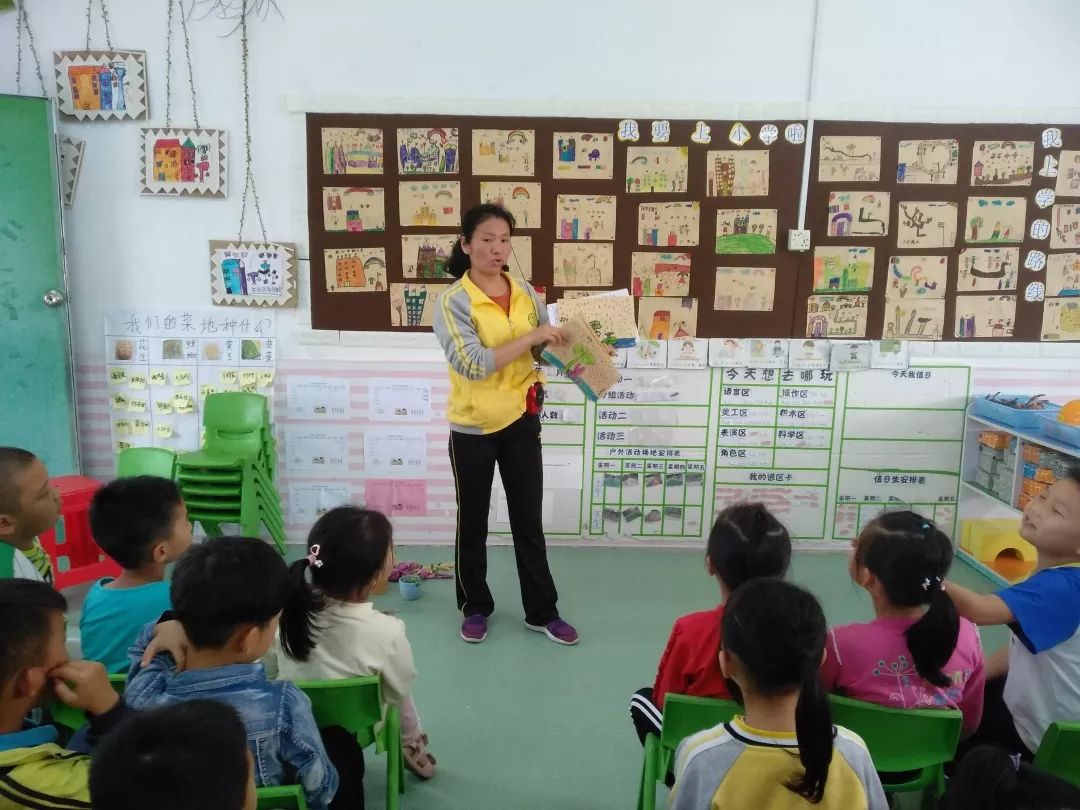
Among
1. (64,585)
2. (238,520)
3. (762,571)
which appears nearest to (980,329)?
(762,571)

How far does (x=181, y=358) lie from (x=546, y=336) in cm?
200

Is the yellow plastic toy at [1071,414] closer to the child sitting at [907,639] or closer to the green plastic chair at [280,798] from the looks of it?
the child sitting at [907,639]

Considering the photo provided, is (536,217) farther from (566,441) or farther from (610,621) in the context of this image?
(610,621)

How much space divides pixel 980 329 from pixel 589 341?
7.05 feet

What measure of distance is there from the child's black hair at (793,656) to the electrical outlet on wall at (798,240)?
2.60 metres

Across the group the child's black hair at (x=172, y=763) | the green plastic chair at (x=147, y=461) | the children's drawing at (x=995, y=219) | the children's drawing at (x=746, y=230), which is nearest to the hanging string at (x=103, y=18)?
the green plastic chair at (x=147, y=461)

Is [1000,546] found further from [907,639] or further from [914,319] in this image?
[907,639]

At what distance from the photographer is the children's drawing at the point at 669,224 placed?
349 cm

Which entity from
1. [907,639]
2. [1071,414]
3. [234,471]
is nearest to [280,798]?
[907,639]

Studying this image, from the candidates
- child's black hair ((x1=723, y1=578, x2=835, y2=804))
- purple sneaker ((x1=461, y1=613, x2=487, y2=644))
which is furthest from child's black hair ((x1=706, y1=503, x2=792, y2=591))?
purple sneaker ((x1=461, y1=613, x2=487, y2=644))

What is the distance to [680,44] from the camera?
338cm

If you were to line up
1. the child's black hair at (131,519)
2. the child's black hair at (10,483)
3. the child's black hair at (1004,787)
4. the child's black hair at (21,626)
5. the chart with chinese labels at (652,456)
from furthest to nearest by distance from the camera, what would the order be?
the chart with chinese labels at (652,456) < the child's black hair at (10,483) < the child's black hair at (131,519) < the child's black hair at (21,626) < the child's black hair at (1004,787)

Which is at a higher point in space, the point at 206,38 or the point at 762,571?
the point at 206,38

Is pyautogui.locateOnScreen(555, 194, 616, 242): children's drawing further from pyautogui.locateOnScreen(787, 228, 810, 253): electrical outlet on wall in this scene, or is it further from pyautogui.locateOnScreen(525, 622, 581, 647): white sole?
pyautogui.locateOnScreen(525, 622, 581, 647): white sole
